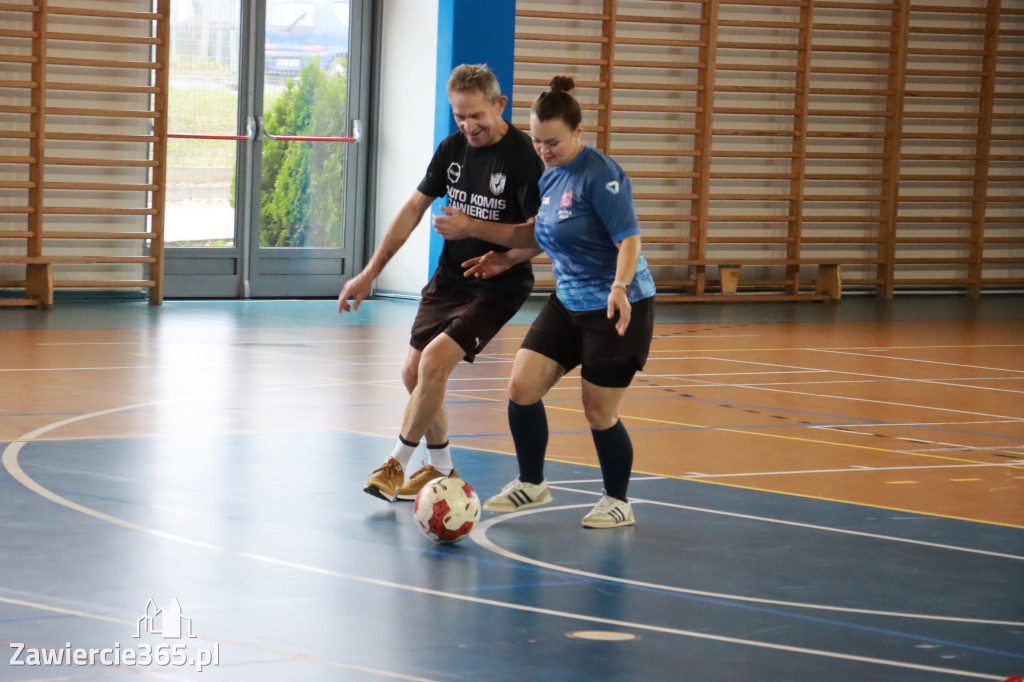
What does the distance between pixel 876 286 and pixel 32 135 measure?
8573mm

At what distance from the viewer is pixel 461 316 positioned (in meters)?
4.54

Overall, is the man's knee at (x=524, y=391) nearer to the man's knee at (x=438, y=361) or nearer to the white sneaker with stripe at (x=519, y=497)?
the man's knee at (x=438, y=361)

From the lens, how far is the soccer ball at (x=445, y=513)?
402 centimetres

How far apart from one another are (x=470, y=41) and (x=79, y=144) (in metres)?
3.30

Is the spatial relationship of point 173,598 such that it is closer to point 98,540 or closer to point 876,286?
point 98,540

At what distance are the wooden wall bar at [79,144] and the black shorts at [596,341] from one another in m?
6.98

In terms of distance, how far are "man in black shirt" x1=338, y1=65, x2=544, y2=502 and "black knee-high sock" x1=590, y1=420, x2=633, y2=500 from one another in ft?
1.62

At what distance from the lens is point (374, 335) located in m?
9.65

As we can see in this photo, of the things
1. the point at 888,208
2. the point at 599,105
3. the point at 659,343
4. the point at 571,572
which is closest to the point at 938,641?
the point at 571,572

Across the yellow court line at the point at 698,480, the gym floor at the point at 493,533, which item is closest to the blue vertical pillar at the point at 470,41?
the gym floor at the point at 493,533

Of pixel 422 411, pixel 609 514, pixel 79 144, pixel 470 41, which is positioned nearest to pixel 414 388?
pixel 422 411

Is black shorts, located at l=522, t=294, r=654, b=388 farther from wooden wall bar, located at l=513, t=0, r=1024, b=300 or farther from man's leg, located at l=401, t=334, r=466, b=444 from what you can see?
wooden wall bar, located at l=513, t=0, r=1024, b=300

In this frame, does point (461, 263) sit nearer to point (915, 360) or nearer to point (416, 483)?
point (416, 483)

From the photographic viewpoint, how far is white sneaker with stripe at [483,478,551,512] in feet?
15.0
